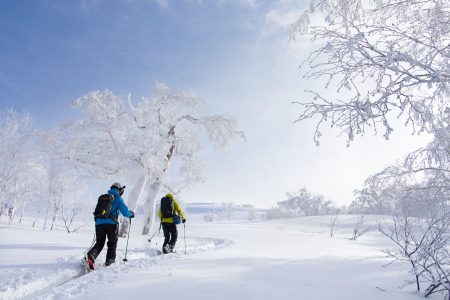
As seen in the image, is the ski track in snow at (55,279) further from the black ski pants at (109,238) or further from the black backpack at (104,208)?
the black backpack at (104,208)

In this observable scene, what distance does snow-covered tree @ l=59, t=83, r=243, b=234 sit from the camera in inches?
607

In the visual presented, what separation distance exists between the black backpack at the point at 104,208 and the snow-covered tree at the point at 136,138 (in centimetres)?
695

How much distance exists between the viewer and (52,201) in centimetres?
2373

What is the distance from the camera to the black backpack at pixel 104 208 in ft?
26.7

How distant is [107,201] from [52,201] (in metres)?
18.2

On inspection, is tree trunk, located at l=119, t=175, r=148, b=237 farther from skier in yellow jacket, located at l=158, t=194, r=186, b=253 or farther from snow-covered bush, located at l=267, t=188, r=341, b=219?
snow-covered bush, located at l=267, t=188, r=341, b=219

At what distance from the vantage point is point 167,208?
10.1 metres

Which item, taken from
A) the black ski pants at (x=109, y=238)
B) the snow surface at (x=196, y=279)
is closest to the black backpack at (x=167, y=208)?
the snow surface at (x=196, y=279)

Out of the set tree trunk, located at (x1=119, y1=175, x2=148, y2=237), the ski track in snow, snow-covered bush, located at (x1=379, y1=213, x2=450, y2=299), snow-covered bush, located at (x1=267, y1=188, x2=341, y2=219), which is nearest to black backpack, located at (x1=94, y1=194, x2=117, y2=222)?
the ski track in snow

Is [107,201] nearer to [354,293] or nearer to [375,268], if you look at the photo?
[354,293]

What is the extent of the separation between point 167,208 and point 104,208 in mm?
2287

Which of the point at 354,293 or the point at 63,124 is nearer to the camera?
the point at 354,293

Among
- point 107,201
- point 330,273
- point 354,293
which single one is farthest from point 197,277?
point 107,201

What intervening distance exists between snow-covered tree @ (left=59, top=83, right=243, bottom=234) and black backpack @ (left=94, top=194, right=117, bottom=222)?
6954 millimetres
